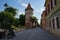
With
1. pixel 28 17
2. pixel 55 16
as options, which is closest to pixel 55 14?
pixel 55 16

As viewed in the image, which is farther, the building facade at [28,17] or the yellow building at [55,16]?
the building facade at [28,17]

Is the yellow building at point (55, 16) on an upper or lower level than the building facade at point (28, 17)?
lower

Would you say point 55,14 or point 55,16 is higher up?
point 55,14

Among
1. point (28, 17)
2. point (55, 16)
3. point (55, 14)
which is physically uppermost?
point (28, 17)

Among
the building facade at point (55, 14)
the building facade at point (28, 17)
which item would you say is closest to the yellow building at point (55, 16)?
the building facade at point (55, 14)

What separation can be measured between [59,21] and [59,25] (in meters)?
0.46

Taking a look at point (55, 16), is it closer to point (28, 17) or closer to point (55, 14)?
point (55, 14)

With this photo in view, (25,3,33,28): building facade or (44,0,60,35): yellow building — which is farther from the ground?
(25,3,33,28): building facade

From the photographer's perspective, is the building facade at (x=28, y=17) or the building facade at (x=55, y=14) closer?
the building facade at (x=55, y=14)

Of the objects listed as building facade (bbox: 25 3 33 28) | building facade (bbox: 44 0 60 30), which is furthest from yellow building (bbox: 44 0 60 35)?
building facade (bbox: 25 3 33 28)

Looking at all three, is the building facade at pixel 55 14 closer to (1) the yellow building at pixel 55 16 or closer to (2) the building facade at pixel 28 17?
(1) the yellow building at pixel 55 16

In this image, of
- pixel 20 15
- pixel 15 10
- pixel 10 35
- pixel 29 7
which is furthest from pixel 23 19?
pixel 10 35

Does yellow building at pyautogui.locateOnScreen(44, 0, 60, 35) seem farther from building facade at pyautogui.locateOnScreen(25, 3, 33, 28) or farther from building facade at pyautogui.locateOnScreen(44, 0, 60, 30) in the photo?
building facade at pyautogui.locateOnScreen(25, 3, 33, 28)

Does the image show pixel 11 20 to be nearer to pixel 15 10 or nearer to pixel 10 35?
pixel 15 10
